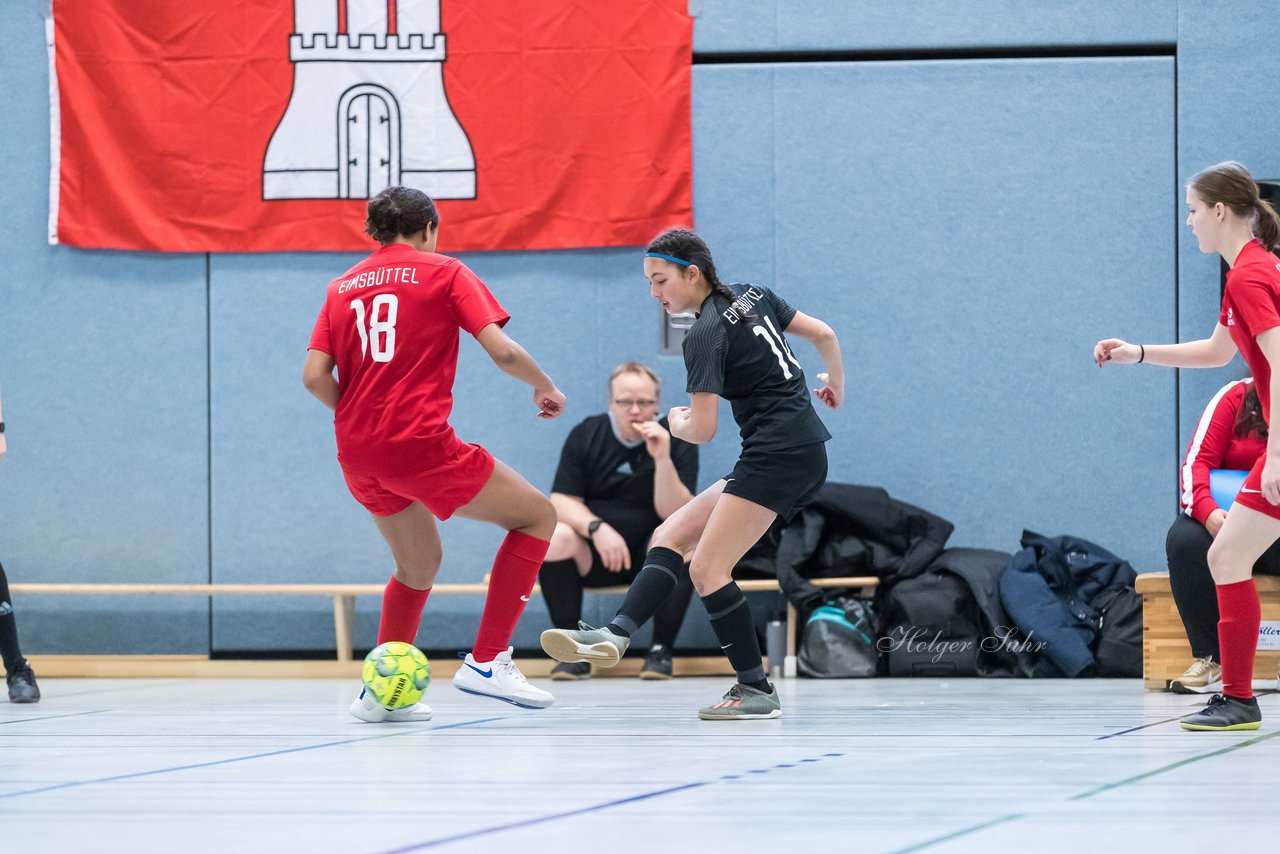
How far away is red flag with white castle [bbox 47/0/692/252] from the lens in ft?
24.5

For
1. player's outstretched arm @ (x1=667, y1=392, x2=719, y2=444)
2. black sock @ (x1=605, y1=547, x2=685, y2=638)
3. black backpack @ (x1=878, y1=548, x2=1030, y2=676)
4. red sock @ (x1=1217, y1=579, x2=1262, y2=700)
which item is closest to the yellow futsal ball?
black sock @ (x1=605, y1=547, x2=685, y2=638)

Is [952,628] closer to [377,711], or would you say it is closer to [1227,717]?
[1227,717]

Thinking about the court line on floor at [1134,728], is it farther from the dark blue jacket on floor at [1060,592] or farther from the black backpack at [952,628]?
the black backpack at [952,628]

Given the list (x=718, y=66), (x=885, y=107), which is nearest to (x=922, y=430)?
(x=885, y=107)

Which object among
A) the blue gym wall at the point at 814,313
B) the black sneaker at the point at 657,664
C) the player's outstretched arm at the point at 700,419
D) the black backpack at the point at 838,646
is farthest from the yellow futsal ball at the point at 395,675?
the blue gym wall at the point at 814,313

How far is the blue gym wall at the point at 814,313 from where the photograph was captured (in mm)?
7336

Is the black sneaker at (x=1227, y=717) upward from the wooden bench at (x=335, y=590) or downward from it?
upward

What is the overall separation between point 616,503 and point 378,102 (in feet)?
8.02

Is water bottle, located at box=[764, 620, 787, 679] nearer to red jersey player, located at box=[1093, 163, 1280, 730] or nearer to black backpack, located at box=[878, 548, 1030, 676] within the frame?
black backpack, located at box=[878, 548, 1030, 676]

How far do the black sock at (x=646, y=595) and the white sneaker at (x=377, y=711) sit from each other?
0.67 m

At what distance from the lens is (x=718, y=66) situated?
7.50 m

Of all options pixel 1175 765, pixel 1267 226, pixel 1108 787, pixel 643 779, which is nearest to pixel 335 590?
pixel 643 779

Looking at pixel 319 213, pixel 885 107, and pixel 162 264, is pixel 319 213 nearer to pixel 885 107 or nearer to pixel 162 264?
pixel 162 264

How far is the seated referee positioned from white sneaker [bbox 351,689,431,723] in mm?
2131
